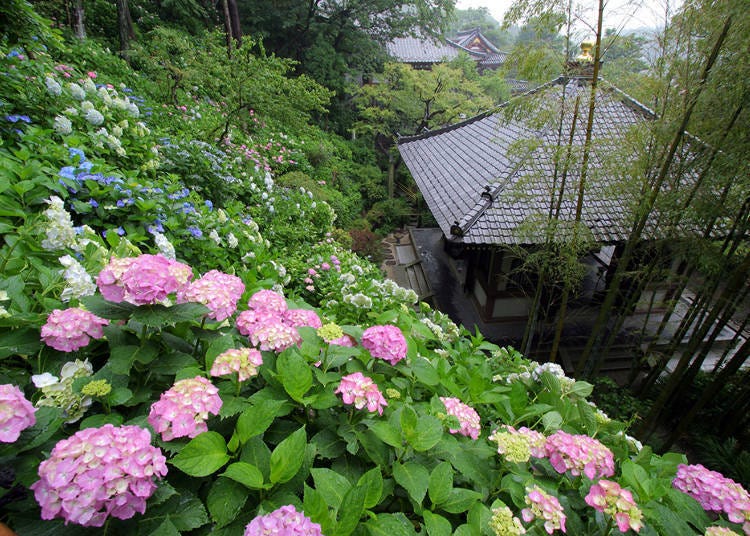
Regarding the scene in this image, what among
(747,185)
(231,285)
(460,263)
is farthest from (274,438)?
(460,263)

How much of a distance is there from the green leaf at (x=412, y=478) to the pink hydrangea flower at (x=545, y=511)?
29 centimetres

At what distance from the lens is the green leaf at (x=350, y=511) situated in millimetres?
821

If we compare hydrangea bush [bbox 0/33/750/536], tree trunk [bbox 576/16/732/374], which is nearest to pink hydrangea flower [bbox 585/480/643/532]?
hydrangea bush [bbox 0/33/750/536]

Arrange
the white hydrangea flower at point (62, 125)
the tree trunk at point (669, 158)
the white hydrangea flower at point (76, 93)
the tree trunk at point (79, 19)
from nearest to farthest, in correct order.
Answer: the tree trunk at point (669, 158) < the white hydrangea flower at point (62, 125) < the white hydrangea flower at point (76, 93) < the tree trunk at point (79, 19)

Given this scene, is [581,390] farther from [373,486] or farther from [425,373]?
[373,486]

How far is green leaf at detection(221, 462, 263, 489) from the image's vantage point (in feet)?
2.74

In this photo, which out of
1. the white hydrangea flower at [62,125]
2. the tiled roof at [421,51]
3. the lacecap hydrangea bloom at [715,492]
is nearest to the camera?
the lacecap hydrangea bloom at [715,492]

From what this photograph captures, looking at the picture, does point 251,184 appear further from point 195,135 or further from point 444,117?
point 444,117

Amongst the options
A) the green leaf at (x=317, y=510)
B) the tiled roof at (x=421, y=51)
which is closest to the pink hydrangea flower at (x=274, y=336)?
the green leaf at (x=317, y=510)

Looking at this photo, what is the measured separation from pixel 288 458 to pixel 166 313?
0.52m

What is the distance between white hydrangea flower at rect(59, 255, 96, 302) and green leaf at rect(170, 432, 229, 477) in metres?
0.68

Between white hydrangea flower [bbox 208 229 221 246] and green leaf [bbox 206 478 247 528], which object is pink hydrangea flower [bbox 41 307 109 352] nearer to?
green leaf [bbox 206 478 247 528]

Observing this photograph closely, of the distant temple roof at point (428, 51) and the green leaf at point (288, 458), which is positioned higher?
the distant temple roof at point (428, 51)

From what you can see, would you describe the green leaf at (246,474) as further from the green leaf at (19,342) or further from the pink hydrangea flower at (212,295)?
the green leaf at (19,342)
